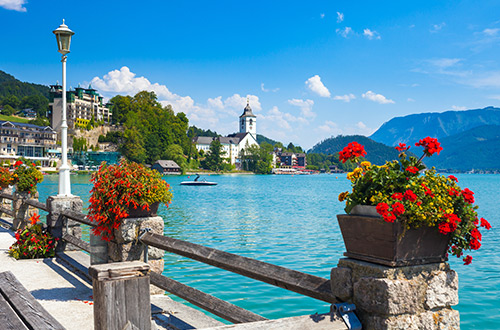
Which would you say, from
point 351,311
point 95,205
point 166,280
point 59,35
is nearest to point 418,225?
point 351,311

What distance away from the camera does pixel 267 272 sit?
145 inches

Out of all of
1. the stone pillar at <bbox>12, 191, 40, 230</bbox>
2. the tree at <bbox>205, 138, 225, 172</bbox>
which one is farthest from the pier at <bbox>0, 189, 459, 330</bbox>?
the tree at <bbox>205, 138, 225, 172</bbox>

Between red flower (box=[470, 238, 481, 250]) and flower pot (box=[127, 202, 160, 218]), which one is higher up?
red flower (box=[470, 238, 481, 250])

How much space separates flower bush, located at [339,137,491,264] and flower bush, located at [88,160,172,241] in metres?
3.59

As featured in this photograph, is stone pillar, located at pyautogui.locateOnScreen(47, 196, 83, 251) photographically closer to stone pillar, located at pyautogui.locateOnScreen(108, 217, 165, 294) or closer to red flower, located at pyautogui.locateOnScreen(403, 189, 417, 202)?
stone pillar, located at pyautogui.locateOnScreen(108, 217, 165, 294)

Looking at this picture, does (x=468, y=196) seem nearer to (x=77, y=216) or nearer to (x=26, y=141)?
(x=77, y=216)

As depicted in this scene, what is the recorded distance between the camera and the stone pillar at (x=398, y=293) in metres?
2.89

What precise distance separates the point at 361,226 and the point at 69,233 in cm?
781

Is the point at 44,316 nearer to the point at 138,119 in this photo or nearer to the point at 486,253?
the point at 486,253

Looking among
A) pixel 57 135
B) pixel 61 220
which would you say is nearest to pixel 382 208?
pixel 61 220

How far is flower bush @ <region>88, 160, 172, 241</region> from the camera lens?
6.16m

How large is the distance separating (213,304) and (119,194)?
232cm

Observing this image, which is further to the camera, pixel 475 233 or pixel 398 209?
pixel 475 233

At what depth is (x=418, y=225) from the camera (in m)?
2.92
